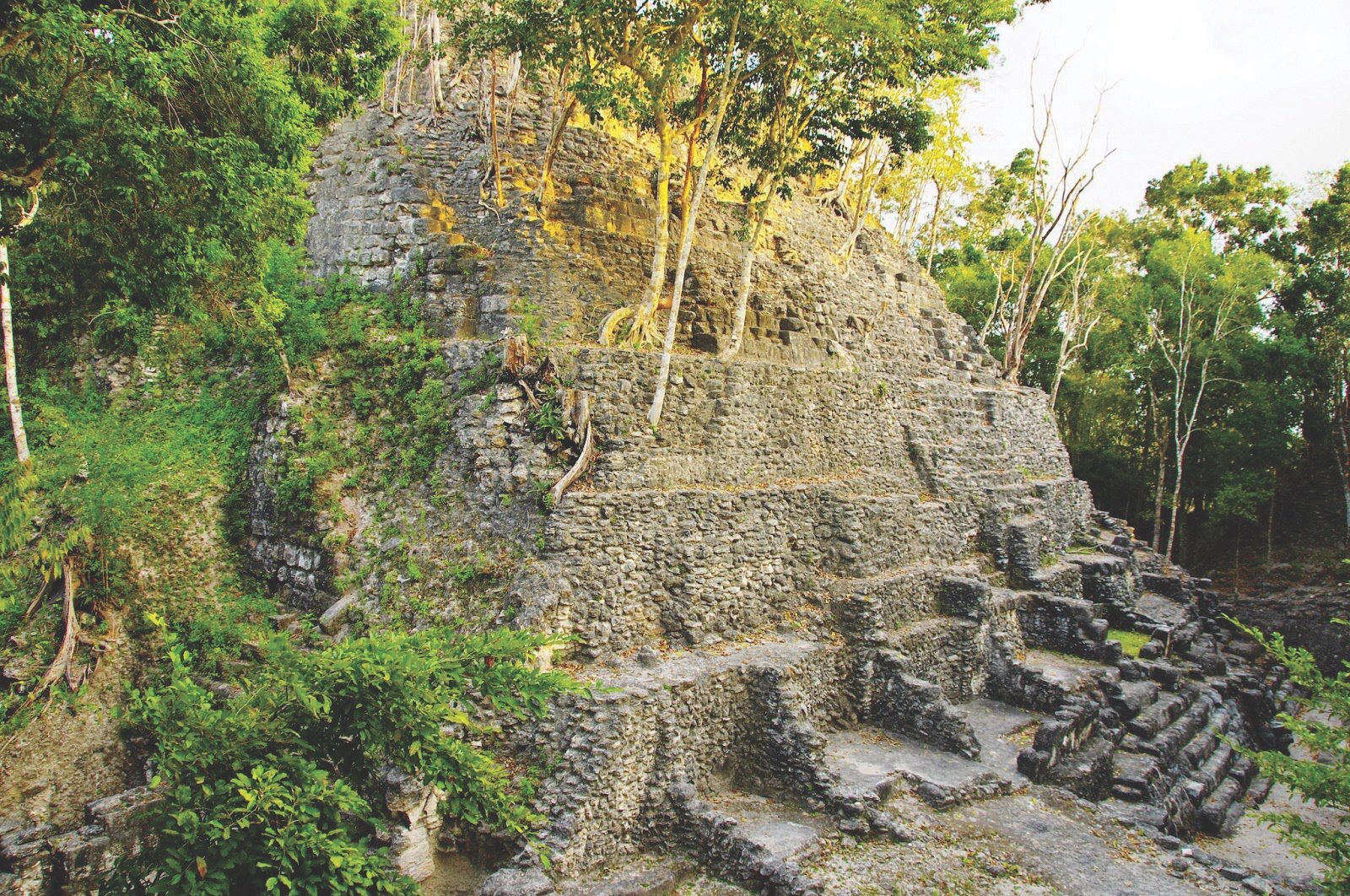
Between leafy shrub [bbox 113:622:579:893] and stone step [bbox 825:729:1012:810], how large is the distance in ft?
17.1

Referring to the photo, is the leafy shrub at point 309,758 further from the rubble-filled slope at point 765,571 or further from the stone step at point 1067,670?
the stone step at point 1067,670

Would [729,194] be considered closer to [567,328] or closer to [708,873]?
[567,328]

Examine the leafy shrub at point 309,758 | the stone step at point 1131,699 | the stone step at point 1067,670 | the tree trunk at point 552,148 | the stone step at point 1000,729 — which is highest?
the tree trunk at point 552,148

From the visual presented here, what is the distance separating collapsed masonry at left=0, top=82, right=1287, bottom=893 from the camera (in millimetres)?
8648

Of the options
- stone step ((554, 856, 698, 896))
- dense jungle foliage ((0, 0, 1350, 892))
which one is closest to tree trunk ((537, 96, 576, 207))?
dense jungle foliage ((0, 0, 1350, 892))

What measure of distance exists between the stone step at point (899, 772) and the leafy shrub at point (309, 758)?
522cm

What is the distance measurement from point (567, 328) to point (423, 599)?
466cm

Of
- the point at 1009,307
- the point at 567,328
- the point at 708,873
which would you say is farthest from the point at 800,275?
the point at 1009,307

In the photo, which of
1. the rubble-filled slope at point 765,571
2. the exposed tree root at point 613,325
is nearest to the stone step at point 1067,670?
the rubble-filled slope at point 765,571

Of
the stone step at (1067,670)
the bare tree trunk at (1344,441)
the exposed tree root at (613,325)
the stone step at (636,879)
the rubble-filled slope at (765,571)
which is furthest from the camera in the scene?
the bare tree trunk at (1344,441)

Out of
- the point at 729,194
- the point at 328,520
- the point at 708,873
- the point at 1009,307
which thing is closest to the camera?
the point at 708,873

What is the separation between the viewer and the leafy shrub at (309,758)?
176 inches

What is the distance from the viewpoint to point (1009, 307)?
3300 centimetres

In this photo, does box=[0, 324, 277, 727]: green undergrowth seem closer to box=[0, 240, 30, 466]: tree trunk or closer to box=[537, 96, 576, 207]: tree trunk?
box=[0, 240, 30, 466]: tree trunk
